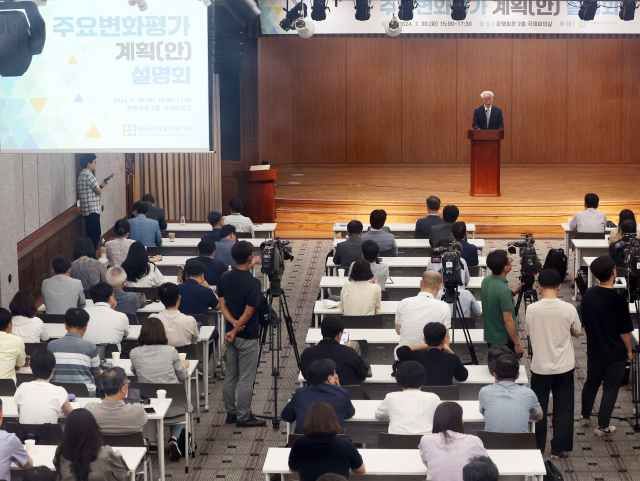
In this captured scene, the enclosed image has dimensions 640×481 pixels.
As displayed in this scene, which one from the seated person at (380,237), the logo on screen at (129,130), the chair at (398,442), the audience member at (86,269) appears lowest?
the chair at (398,442)

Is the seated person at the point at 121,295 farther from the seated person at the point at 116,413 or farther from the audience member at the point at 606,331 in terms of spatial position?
the audience member at the point at 606,331

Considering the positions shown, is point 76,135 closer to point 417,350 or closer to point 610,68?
point 417,350

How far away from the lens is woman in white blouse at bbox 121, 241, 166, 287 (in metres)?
7.98

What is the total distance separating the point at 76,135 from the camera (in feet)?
26.6

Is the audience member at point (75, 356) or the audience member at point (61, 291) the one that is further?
the audience member at point (61, 291)

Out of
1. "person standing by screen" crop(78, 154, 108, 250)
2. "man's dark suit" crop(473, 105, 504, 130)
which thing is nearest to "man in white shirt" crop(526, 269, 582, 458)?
"person standing by screen" crop(78, 154, 108, 250)

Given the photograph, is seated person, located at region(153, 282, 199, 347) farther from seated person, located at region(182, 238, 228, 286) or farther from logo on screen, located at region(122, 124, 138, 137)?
logo on screen, located at region(122, 124, 138, 137)

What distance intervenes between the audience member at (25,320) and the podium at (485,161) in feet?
26.6

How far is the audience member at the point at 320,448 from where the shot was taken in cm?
410

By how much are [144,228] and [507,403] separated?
5.75 metres

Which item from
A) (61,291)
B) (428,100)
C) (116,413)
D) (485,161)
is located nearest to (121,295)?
(61,291)

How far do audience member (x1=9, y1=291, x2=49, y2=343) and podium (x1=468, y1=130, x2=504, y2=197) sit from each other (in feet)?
26.6

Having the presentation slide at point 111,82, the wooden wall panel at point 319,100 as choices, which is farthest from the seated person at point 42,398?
the wooden wall panel at point 319,100

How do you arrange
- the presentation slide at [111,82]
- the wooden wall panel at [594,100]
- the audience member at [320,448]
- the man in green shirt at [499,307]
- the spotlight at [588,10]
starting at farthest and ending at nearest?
the wooden wall panel at [594,100]
the spotlight at [588,10]
the presentation slide at [111,82]
the man in green shirt at [499,307]
the audience member at [320,448]
